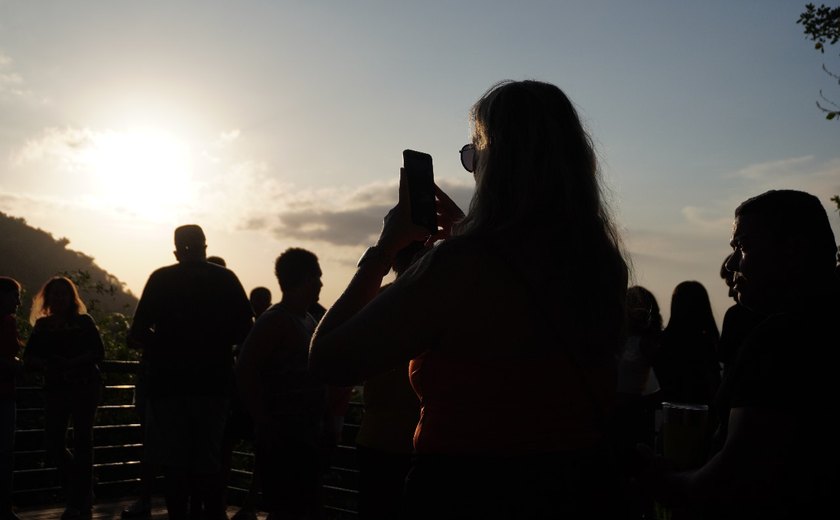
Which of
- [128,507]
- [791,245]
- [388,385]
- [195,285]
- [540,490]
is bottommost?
[128,507]

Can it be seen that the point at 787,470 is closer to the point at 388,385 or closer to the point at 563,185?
the point at 563,185

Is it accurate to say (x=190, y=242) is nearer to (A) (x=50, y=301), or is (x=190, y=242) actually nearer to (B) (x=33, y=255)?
(A) (x=50, y=301)

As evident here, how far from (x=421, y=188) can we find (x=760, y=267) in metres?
0.88

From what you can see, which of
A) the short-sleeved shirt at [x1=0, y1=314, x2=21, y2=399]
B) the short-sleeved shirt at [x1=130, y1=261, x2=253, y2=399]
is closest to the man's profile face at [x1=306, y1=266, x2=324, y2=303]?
the short-sleeved shirt at [x1=130, y1=261, x2=253, y2=399]

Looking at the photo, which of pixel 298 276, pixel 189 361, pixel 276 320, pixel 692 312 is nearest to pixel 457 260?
pixel 276 320

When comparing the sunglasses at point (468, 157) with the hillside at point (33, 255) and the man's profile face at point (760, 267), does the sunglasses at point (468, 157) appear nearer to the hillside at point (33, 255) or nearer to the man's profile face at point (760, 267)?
the man's profile face at point (760, 267)

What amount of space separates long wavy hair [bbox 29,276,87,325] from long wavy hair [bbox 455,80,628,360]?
6.91 meters

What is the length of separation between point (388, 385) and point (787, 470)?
8.40ft

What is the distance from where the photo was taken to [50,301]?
27.3ft

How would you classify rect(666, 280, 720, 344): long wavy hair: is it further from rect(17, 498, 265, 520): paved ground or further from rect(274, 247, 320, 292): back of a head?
rect(17, 498, 265, 520): paved ground

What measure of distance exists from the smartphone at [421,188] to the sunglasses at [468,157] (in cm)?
11

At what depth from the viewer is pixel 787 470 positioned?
2020 mm

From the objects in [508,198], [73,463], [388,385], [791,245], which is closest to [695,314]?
[388,385]

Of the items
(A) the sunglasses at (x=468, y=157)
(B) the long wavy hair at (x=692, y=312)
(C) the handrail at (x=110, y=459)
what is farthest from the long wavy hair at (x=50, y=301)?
(A) the sunglasses at (x=468, y=157)
